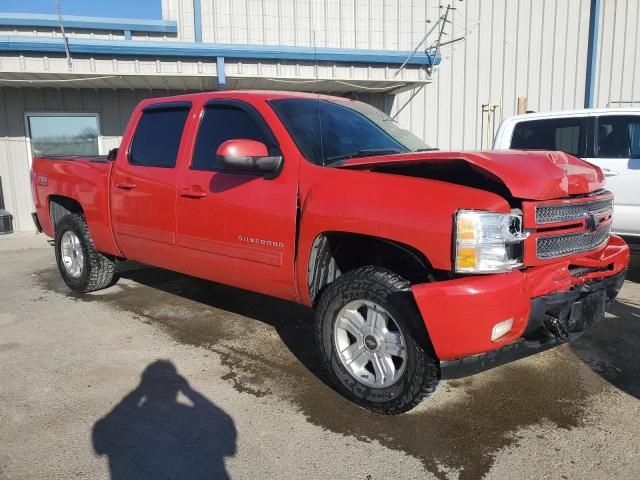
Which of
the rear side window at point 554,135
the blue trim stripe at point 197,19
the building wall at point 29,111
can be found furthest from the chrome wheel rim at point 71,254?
the blue trim stripe at point 197,19

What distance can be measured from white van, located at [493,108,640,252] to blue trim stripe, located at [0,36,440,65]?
14.0ft

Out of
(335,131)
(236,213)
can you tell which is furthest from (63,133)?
(335,131)

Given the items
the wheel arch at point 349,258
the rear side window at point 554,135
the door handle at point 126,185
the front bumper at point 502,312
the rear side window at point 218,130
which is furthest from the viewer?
the rear side window at point 554,135

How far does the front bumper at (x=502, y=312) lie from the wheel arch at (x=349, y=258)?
0.49 metres

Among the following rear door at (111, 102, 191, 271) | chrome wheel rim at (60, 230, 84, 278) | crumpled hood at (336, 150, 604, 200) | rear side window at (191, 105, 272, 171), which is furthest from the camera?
chrome wheel rim at (60, 230, 84, 278)

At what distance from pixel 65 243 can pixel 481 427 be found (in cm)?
486

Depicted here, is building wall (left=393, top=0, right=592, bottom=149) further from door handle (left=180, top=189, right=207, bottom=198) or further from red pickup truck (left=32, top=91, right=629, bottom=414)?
door handle (left=180, top=189, right=207, bottom=198)

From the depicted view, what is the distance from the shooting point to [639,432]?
298cm

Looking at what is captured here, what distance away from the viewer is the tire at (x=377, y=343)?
2.92 m

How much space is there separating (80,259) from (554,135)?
5720mm

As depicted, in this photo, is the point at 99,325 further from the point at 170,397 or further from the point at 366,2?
the point at 366,2

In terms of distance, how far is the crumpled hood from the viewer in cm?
275

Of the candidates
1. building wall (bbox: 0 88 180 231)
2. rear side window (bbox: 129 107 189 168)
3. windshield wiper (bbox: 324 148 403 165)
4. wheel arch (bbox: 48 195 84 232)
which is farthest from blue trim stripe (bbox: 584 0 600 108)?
wheel arch (bbox: 48 195 84 232)

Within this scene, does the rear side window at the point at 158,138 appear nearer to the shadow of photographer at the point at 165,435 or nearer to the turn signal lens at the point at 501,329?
the shadow of photographer at the point at 165,435
